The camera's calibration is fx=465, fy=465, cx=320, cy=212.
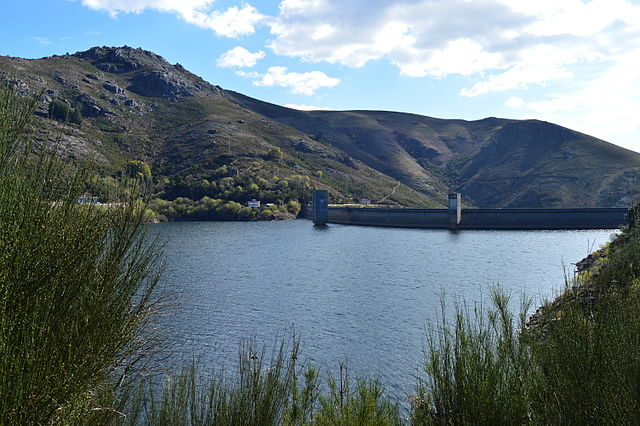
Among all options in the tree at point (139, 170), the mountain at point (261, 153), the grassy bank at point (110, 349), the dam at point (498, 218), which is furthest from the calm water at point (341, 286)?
the mountain at point (261, 153)

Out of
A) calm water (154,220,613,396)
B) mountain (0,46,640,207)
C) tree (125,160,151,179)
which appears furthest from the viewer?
mountain (0,46,640,207)

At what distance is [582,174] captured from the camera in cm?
15662

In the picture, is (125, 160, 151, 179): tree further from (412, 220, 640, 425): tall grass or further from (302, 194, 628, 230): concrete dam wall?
(302, 194, 628, 230): concrete dam wall

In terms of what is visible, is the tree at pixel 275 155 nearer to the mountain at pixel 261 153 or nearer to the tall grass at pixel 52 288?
the mountain at pixel 261 153

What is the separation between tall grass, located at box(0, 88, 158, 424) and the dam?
93618 millimetres

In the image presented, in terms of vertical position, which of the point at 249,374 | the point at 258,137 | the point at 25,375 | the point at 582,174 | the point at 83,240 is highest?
the point at 258,137

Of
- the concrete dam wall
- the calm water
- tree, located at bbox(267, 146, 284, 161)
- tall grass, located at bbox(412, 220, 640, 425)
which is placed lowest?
the calm water

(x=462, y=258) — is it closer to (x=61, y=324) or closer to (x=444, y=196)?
(x=61, y=324)

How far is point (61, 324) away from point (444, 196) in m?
190

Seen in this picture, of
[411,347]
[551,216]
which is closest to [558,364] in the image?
[411,347]

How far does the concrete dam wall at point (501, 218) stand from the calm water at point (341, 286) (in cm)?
1422

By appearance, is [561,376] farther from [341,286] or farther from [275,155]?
[275,155]

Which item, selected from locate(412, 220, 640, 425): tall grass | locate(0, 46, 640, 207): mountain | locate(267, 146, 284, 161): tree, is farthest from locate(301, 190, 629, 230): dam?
locate(412, 220, 640, 425): tall grass

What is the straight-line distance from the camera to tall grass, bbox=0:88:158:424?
5277mm
